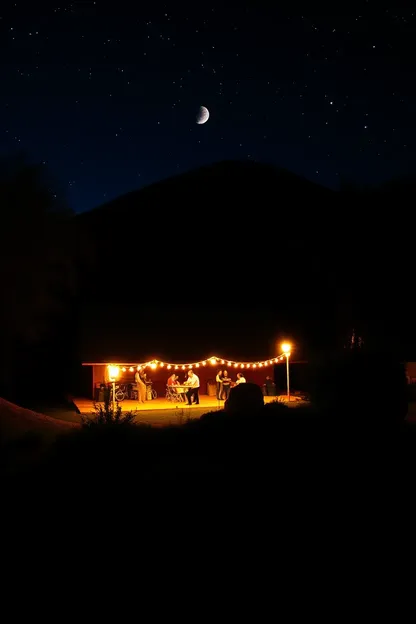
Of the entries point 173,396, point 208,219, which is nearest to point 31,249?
point 173,396

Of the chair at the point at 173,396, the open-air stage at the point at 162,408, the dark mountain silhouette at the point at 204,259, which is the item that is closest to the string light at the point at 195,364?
the chair at the point at 173,396

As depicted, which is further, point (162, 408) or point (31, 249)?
point (162, 408)

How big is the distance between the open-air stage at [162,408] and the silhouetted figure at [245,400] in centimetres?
337

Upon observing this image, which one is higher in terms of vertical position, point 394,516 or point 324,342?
point 324,342

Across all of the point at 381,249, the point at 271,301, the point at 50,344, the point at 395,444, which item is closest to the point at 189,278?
the point at 271,301

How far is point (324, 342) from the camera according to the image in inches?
1027

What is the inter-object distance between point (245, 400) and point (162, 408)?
7.99 meters

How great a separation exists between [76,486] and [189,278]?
35368 millimetres

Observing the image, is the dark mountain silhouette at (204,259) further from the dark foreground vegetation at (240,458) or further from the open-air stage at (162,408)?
the dark foreground vegetation at (240,458)

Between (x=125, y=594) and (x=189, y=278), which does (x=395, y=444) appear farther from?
(x=189, y=278)

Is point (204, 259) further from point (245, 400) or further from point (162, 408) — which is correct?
point (245, 400)

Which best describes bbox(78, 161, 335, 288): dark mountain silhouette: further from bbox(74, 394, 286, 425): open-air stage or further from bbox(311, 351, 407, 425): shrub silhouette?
bbox(311, 351, 407, 425): shrub silhouette

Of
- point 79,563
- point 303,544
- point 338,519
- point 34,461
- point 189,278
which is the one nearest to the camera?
point 79,563

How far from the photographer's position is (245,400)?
39.4ft
